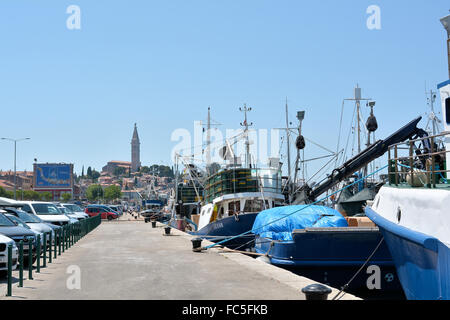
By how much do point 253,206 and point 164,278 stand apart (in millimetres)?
15338

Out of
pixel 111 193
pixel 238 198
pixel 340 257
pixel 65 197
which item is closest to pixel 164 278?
pixel 340 257

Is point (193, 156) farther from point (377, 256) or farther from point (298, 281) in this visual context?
point (298, 281)

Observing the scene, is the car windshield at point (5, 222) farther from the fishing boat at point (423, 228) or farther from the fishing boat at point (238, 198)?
the fishing boat at point (238, 198)

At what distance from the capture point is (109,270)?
1302 cm

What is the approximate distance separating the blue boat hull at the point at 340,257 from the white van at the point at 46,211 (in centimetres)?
1325

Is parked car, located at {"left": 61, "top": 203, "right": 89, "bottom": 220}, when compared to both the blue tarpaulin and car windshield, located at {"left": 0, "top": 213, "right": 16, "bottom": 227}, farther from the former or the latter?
the blue tarpaulin

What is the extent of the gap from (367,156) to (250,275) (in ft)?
44.6

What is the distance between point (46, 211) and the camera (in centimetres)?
2473

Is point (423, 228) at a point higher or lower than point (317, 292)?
higher

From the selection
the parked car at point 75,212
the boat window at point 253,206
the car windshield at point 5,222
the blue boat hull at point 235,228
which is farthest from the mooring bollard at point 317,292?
the parked car at point 75,212

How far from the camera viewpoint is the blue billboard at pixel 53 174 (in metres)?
112

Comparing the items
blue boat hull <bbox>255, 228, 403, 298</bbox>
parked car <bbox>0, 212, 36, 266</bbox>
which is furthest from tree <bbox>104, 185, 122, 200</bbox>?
blue boat hull <bbox>255, 228, 403, 298</bbox>

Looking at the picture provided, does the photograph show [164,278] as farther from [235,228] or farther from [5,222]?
[235,228]
